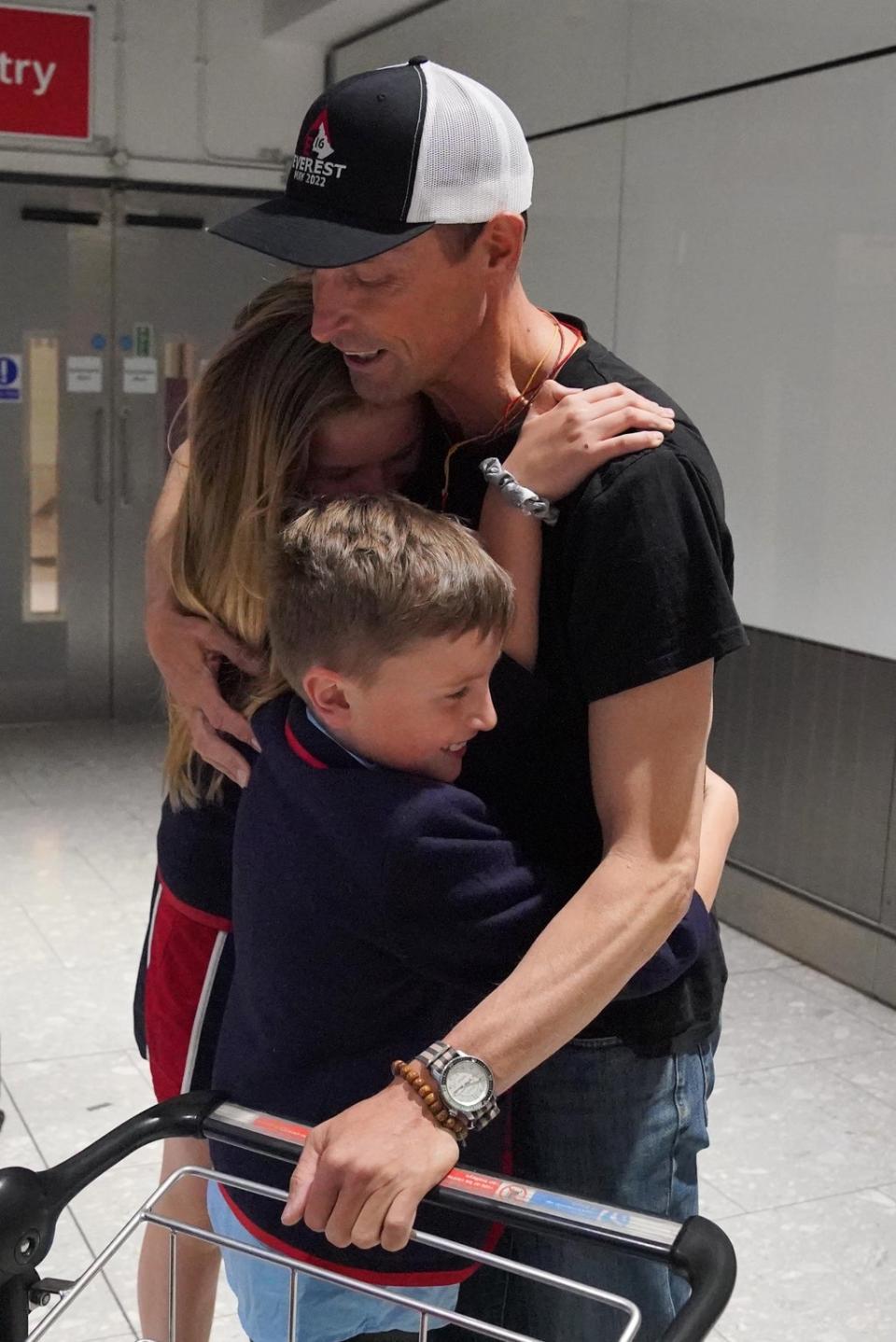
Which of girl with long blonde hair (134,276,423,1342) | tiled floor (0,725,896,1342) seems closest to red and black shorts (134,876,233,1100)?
girl with long blonde hair (134,276,423,1342)

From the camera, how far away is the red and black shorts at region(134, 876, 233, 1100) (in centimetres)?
168

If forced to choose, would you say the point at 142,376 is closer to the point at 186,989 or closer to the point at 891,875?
the point at 891,875

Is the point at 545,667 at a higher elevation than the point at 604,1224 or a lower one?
higher

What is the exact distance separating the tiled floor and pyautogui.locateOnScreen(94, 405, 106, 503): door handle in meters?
2.12

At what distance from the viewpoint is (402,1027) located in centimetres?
131

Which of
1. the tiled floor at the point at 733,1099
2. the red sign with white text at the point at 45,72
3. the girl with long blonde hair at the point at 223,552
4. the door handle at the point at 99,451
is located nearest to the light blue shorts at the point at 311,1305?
the girl with long blonde hair at the point at 223,552

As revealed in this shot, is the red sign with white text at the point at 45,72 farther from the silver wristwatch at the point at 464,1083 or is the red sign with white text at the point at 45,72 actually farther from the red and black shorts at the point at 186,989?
the silver wristwatch at the point at 464,1083

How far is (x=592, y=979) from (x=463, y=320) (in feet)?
1.86

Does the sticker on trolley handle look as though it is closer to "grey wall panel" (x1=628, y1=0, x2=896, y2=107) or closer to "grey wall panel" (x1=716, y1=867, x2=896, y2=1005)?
"grey wall panel" (x1=716, y1=867, x2=896, y2=1005)

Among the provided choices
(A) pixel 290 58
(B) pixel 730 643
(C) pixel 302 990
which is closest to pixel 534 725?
(B) pixel 730 643

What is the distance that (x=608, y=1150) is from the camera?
1.38 meters

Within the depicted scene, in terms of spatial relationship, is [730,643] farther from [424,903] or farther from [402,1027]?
[402,1027]

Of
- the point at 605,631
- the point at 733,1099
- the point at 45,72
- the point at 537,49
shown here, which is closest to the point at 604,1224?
the point at 605,631

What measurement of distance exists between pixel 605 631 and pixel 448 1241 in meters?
0.50
